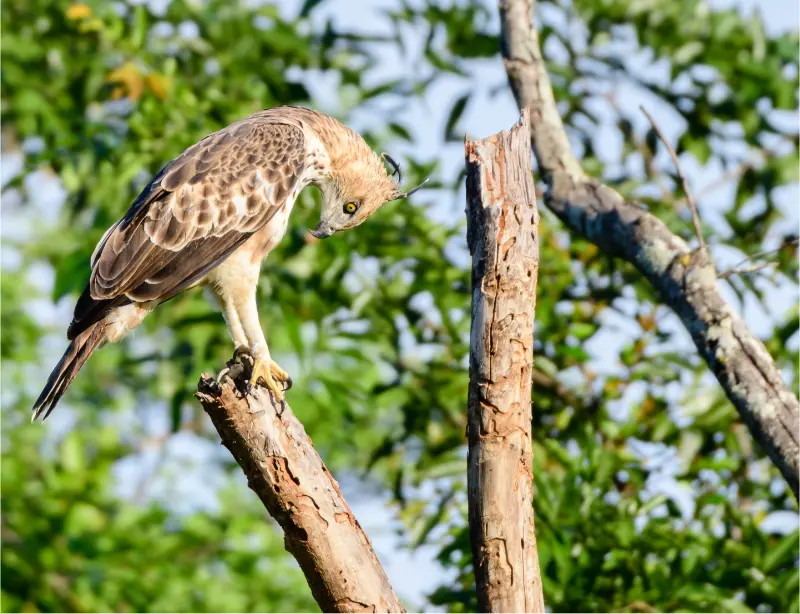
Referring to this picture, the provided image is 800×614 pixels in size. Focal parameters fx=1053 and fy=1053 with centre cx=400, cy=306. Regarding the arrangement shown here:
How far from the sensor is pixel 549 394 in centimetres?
581

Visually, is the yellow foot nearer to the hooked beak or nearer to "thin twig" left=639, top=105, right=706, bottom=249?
the hooked beak

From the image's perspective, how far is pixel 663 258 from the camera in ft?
14.8

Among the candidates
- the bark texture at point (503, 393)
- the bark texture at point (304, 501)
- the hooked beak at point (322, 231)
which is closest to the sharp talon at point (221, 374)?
the bark texture at point (304, 501)

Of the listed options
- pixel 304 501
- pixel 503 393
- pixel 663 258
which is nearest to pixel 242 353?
pixel 304 501

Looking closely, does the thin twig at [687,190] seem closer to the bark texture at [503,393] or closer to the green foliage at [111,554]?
the bark texture at [503,393]

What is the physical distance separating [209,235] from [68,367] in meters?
0.88

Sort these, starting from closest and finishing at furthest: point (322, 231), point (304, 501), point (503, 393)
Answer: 1. point (503, 393)
2. point (304, 501)
3. point (322, 231)

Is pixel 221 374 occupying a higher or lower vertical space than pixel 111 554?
lower

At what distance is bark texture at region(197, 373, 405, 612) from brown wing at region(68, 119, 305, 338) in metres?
1.12

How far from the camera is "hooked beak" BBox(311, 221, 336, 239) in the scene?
17.7 feet

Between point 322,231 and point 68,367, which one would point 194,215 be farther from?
point 68,367

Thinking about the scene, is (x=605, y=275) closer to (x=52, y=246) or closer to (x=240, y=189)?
(x=240, y=189)

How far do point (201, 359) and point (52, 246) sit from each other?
5.16 metres

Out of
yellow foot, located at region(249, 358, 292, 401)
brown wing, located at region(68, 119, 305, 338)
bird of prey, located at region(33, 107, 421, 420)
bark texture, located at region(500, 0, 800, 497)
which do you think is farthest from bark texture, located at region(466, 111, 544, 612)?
brown wing, located at region(68, 119, 305, 338)
